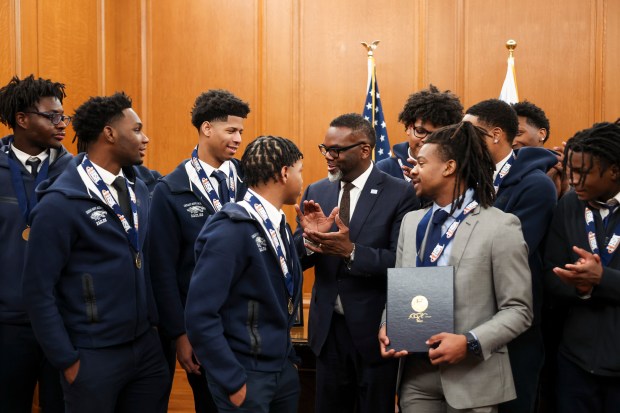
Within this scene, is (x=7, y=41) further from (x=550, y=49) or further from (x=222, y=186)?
(x=550, y=49)

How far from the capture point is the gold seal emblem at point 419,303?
8.35 feet

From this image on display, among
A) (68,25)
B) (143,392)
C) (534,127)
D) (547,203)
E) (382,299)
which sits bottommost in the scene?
(143,392)

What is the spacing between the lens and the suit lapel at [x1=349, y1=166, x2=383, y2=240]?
3293 millimetres

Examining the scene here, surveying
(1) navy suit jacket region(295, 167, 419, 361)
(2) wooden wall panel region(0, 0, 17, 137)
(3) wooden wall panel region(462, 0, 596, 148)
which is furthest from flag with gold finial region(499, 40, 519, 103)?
(2) wooden wall panel region(0, 0, 17, 137)

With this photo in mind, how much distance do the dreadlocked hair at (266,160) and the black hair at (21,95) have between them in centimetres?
154

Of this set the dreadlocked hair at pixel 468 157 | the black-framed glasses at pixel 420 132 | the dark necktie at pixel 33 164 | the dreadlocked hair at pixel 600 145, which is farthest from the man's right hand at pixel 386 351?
the dark necktie at pixel 33 164

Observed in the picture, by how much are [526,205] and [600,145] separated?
410 mm

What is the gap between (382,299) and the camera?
324cm

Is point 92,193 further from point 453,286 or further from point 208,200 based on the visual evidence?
point 453,286

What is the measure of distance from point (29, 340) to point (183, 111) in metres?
3.30

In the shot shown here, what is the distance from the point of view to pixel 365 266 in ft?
10.2

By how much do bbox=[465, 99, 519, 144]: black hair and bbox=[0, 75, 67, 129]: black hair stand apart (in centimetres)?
222

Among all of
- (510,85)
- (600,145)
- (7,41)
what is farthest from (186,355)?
(510,85)

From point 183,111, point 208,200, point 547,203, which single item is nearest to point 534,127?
point 547,203
